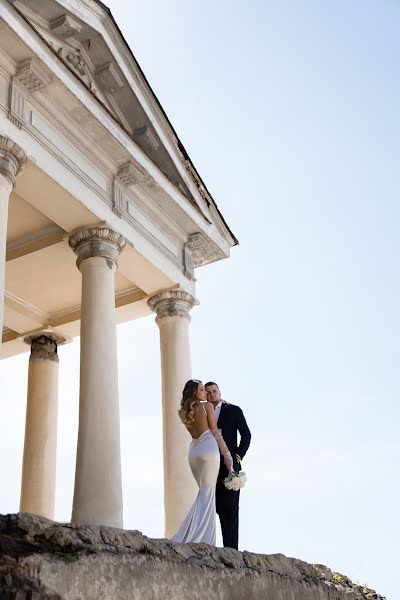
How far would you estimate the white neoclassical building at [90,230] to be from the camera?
1667cm

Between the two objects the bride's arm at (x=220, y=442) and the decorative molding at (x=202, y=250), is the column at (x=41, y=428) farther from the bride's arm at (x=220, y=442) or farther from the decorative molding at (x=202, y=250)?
the bride's arm at (x=220, y=442)

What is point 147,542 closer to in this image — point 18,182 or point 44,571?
point 44,571

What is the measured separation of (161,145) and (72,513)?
1133 centimetres

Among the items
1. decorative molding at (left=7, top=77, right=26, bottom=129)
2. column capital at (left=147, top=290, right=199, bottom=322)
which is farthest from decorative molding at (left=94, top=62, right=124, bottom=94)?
column capital at (left=147, top=290, right=199, bottom=322)

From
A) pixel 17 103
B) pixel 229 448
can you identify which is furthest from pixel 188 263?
pixel 229 448

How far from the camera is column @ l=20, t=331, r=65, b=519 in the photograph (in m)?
23.7

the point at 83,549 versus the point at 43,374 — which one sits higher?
the point at 43,374

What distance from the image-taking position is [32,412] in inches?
965

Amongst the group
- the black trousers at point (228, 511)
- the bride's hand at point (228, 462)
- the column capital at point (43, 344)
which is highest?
the column capital at point (43, 344)

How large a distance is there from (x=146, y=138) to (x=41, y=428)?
10.1 metres

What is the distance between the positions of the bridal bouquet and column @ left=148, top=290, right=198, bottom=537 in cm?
797

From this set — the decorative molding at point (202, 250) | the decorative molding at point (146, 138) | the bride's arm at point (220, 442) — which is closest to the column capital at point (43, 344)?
the decorative molding at point (202, 250)

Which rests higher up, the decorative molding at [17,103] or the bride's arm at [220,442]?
the decorative molding at [17,103]

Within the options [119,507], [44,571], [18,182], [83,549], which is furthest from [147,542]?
[18,182]
